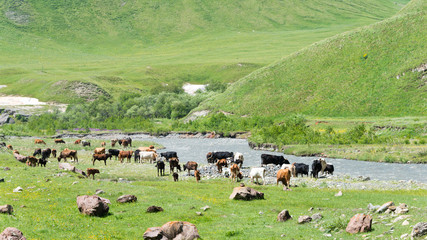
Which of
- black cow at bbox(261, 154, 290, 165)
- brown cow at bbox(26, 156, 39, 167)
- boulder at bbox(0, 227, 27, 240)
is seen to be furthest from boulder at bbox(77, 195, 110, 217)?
black cow at bbox(261, 154, 290, 165)

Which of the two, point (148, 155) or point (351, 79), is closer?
point (148, 155)

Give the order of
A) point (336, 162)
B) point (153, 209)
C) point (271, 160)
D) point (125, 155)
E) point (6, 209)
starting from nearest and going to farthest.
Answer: point (6, 209) < point (153, 209) < point (271, 160) < point (125, 155) < point (336, 162)

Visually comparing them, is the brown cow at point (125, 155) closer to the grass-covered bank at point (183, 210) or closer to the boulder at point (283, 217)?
the grass-covered bank at point (183, 210)

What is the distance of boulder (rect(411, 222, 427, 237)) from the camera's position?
47.4 ft

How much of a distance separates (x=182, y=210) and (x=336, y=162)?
35715 mm

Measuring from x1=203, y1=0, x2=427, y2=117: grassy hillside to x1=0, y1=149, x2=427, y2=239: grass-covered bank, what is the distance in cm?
7494

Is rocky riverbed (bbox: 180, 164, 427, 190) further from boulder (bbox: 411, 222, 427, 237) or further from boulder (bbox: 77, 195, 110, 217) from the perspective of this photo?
boulder (bbox: 411, 222, 427, 237)

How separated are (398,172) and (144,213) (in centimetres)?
3110

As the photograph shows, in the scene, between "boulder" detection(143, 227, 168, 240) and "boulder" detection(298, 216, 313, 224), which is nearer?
"boulder" detection(143, 227, 168, 240)

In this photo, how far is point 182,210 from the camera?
886 inches

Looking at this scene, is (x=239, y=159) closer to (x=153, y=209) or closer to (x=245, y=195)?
(x=245, y=195)

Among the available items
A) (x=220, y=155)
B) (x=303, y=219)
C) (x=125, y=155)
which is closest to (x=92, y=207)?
(x=303, y=219)

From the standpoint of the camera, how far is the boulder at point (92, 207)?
68.2ft

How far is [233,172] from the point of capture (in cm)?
3659
